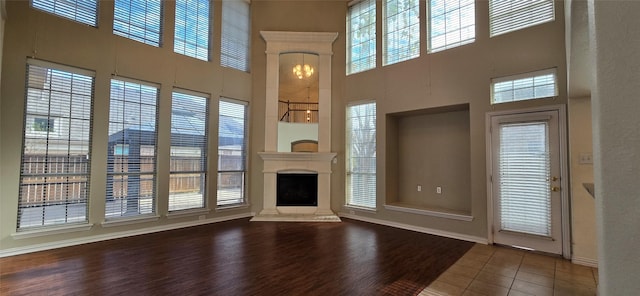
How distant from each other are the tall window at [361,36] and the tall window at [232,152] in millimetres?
2753

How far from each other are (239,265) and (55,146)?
131 inches

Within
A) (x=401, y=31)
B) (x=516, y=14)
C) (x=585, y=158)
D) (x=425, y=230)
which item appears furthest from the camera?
(x=401, y=31)

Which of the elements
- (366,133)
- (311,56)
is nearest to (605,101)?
(366,133)

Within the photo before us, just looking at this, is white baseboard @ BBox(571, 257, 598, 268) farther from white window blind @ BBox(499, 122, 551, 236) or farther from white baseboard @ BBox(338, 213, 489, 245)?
white baseboard @ BBox(338, 213, 489, 245)

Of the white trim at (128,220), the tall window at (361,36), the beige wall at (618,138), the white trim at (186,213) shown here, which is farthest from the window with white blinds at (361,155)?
the beige wall at (618,138)

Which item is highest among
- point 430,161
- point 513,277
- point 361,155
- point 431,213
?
point 361,155

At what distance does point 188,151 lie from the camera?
18.5ft

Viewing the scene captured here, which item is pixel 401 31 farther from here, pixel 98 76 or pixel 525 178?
pixel 98 76

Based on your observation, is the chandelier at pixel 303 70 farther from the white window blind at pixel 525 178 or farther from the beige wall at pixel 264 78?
the white window blind at pixel 525 178

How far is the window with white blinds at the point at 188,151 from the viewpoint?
5.45 m

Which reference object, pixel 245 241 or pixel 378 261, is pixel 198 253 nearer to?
pixel 245 241

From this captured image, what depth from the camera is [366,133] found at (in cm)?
625

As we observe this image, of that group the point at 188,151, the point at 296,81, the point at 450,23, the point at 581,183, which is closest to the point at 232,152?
the point at 188,151

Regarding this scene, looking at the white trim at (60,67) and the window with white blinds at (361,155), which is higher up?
the white trim at (60,67)
